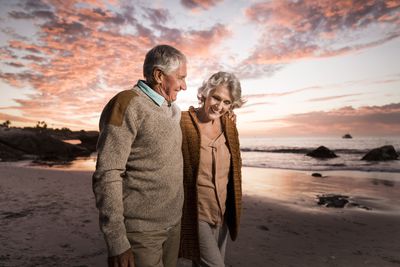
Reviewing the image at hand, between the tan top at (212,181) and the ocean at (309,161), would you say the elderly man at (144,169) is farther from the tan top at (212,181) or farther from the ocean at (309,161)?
the ocean at (309,161)

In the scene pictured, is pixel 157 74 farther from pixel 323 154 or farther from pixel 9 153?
pixel 323 154

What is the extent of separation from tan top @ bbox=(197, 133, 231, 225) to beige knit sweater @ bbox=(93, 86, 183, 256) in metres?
0.58

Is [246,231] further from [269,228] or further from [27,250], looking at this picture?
[27,250]

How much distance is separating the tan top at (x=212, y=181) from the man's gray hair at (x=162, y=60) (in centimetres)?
98

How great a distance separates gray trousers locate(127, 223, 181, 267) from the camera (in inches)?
78.0

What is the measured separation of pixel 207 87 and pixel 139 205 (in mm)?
1517

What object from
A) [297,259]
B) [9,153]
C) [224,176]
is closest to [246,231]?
[297,259]

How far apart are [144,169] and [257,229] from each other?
449 centimetres

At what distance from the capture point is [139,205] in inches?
78.5

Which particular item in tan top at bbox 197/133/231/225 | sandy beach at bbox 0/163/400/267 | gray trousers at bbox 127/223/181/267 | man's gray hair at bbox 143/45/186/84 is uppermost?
man's gray hair at bbox 143/45/186/84

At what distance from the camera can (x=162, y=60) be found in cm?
211

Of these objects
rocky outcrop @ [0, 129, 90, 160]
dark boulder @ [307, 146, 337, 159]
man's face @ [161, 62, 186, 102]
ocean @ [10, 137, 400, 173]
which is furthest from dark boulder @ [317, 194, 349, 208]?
dark boulder @ [307, 146, 337, 159]

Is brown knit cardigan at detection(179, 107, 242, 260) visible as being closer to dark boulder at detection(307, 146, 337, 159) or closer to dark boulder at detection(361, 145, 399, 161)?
dark boulder at detection(361, 145, 399, 161)

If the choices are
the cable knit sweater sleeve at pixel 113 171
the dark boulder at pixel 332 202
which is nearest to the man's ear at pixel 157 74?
the cable knit sweater sleeve at pixel 113 171
